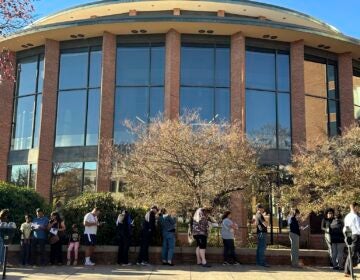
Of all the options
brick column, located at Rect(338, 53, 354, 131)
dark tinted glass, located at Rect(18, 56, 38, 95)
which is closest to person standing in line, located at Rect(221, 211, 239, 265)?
brick column, located at Rect(338, 53, 354, 131)

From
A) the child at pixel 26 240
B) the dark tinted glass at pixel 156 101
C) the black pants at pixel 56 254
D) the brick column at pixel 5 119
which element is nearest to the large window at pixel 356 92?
the dark tinted glass at pixel 156 101

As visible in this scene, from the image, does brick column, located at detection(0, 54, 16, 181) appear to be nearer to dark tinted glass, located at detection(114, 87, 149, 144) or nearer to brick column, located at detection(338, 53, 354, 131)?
dark tinted glass, located at detection(114, 87, 149, 144)

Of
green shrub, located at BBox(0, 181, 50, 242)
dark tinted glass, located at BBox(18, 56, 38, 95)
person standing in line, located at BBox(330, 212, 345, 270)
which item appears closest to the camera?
person standing in line, located at BBox(330, 212, 345, 270)

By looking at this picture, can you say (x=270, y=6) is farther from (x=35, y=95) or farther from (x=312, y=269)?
(x=312, y=269)

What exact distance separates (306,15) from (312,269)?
20538 mm

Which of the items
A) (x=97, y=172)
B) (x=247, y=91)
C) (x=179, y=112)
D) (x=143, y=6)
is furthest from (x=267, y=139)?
(x=143, y=6)

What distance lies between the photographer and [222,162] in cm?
1598

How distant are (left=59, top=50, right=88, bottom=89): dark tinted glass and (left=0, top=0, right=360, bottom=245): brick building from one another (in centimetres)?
6

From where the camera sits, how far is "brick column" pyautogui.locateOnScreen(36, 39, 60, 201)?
2414cm

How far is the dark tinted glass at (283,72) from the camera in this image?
2531 centimetres

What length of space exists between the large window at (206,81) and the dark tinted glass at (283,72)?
275 cm

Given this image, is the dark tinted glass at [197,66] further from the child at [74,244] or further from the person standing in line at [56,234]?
the child at [74,244]

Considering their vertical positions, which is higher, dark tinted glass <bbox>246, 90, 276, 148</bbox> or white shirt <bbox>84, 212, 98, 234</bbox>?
dark tinted glass <bbox>246, 90, 276, 148</bbox>

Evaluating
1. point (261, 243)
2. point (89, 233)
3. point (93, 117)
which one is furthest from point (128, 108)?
point (261, 243)
